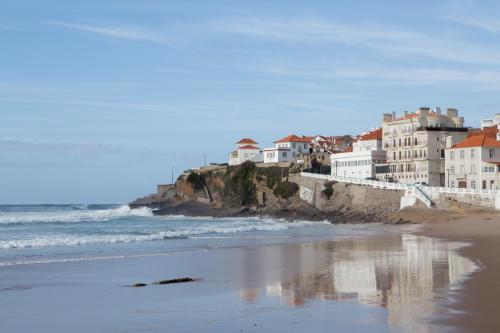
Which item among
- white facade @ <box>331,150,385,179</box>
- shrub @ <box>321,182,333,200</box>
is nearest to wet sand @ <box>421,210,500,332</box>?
shrub @ <box>321,182,333,200</box>

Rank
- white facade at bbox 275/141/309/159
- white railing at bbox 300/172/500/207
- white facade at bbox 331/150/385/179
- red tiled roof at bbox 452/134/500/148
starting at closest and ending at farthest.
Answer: white railing at bbox 300/172/500/207, red tiled roof at bbox 452/134/500/148, white facade at bbox 331/150/385/179, white facade at bbox 275/141/309/159

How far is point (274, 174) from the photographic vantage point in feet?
265

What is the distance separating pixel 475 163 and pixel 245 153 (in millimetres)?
46512

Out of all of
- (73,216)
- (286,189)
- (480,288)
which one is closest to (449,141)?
(286,189)

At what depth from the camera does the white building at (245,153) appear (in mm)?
99250

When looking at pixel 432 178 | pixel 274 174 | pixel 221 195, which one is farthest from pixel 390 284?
pixel 221 195

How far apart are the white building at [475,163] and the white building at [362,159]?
38.0 ft

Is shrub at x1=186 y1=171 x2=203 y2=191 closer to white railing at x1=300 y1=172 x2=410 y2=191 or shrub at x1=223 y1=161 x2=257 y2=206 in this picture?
shrub at x1=223 y1=161 x2=257 y2=206

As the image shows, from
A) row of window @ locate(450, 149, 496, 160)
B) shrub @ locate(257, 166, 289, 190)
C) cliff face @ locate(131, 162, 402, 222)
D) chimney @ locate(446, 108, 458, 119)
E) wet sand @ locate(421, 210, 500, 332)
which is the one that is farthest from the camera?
shrub @ locate(257, 166, 289, 190)

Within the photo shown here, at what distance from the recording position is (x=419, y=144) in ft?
220

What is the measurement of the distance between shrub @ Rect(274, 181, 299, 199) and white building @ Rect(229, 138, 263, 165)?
20303 mm

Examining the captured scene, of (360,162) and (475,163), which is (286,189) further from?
(475,163)

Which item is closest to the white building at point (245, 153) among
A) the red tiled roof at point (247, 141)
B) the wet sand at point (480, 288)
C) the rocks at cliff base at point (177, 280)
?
the red tiled roof at point (247, 141)

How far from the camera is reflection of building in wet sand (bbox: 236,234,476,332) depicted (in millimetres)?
13520
